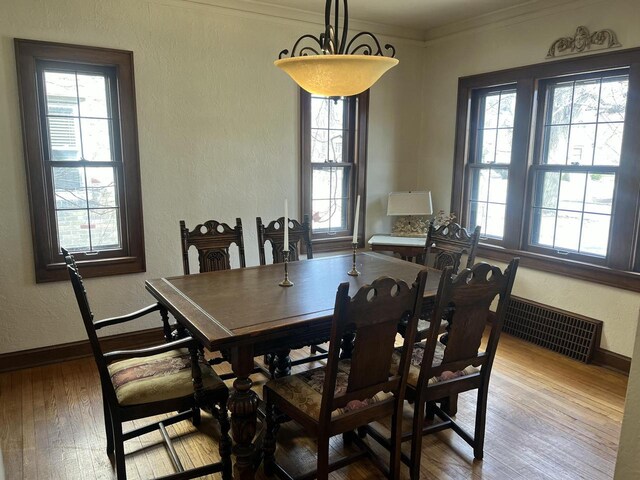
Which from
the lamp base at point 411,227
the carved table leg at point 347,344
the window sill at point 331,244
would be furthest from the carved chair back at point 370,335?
the lamp base at point 411,227

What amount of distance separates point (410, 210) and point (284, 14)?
6.86ft

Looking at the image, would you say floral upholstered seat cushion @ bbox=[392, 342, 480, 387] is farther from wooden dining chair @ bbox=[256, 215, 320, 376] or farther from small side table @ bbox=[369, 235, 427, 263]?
small side table @ bbox=[369, 235, 427, 263]

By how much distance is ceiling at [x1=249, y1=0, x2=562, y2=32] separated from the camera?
3.78 meters

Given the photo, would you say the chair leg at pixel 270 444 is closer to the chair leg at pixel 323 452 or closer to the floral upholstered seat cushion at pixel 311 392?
the floral upholstered seat cushion at pixel 311 392

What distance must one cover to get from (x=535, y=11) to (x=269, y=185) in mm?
2560

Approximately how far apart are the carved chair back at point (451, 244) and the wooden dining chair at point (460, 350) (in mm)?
880

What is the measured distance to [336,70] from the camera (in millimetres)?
2139

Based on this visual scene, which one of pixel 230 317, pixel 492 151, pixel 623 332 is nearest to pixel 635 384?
pixel 230 317

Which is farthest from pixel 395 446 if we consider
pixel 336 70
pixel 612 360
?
pixel 612 360

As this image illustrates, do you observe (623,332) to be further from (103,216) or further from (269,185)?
(103,216)

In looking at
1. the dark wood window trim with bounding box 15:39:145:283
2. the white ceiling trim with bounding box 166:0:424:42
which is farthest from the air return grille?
the dark wood window trim with bounding box 15:39:145:283

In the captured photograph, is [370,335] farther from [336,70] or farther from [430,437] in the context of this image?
[336,70]

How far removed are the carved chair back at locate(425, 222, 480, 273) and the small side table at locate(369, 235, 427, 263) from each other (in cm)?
80

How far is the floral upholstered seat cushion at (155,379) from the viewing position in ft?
6.56
